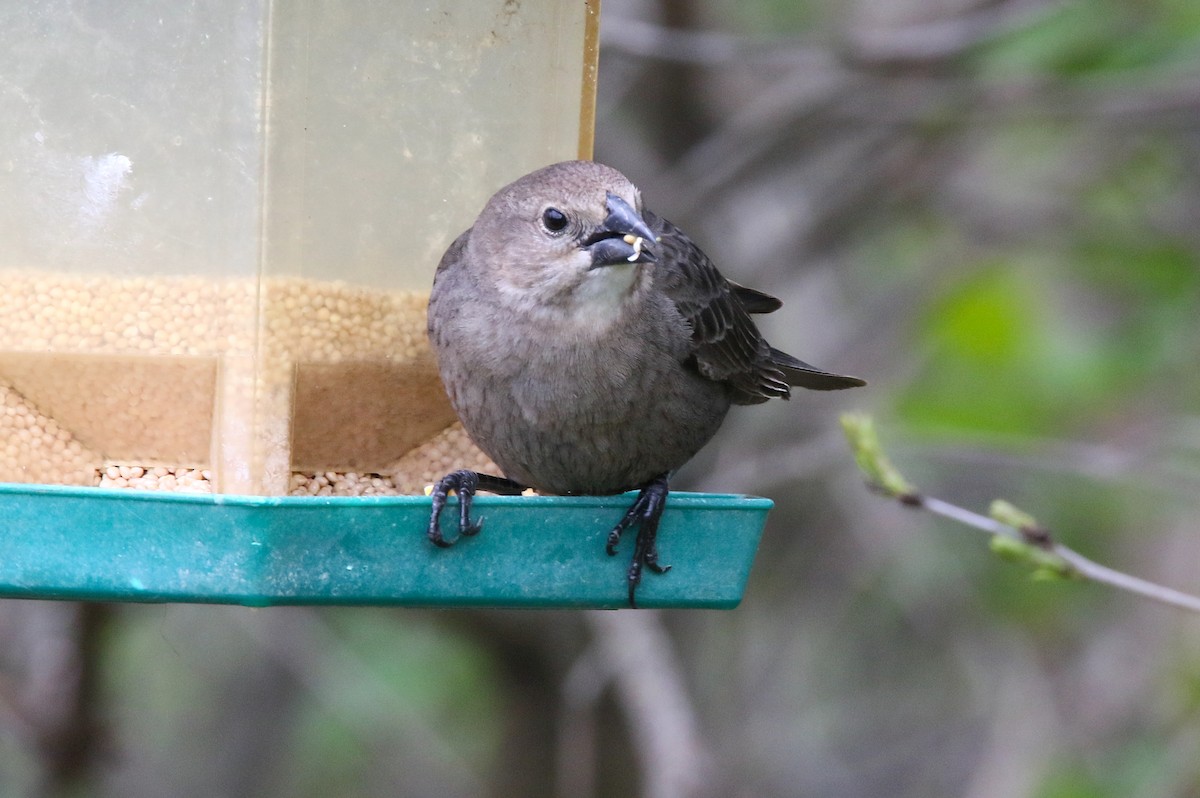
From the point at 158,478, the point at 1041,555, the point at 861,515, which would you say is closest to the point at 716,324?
the point at 1041,555

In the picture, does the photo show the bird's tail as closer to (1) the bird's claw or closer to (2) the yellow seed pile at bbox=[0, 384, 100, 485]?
(1) the bird's claw

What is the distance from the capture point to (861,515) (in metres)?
7.63

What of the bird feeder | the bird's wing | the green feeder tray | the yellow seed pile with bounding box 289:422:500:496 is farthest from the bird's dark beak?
the yellow seed pile with bounding box 289:422:500:496

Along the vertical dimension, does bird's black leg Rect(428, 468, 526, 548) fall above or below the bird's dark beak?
below

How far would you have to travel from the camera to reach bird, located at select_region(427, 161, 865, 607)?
3.51 meters

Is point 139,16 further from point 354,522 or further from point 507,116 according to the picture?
point 354,522

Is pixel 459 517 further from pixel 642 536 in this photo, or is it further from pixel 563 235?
pixel 563 235

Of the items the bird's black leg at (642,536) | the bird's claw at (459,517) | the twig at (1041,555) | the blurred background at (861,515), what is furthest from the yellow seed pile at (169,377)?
the blurred background at (861,515)

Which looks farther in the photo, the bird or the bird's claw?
the bird

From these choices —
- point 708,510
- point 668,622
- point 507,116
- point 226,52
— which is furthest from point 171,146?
point 668,622

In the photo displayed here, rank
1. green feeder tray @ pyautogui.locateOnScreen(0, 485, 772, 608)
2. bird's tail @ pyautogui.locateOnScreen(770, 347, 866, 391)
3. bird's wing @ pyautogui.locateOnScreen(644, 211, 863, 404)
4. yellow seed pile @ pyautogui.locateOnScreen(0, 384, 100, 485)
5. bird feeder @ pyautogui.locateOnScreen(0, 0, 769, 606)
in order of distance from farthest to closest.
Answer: bird's tail @ pyautogui.locateOnScreen(770, 347, 866, 391) < bird's wing @ pyautogui.locateOnScreen(644, 211, 863, 404) < yellow seed pile @ pyautogui.locateOnScreen(0, 384, 100, 485) < bird feeder @ pyautogui.locateOnScreen(0, 0, 769, 606) < green feeder tray @ pyautogui.locateOnScreen(0, 485, 772, 608)

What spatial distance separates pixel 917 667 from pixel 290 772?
3.27 meters

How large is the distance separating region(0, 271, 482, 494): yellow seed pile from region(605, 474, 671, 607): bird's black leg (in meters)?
0.70

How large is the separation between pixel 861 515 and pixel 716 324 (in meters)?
3.76
